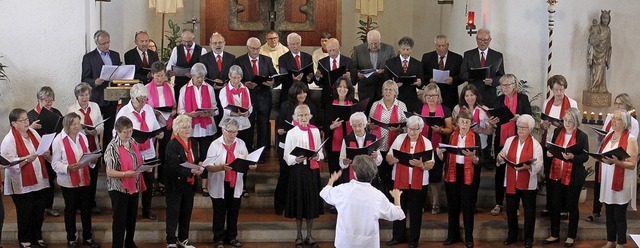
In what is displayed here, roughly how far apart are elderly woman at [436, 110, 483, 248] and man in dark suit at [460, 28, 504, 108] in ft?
3.79

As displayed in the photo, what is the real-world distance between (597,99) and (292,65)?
11.8ft

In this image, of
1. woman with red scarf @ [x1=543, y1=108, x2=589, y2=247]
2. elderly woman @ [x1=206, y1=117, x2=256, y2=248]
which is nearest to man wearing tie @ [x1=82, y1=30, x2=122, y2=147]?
elderly woman @ [x1=206, y1=117, x2=256, y2=248]

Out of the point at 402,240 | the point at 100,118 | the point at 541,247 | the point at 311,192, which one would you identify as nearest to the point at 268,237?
the point at 311,192

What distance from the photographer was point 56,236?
31.7 ft

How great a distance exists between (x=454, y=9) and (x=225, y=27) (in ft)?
11.7

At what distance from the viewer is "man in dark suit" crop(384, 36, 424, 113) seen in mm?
10570

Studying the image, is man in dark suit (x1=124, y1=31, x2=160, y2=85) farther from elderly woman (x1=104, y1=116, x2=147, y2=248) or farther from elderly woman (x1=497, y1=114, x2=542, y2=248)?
elderly woman (x1=497, y1=114, x2=542, y2=248)

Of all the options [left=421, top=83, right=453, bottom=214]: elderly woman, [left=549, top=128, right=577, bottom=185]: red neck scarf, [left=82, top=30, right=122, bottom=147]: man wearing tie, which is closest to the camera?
[left=549, top=128, right=577, bottom=185]: red neck scarf

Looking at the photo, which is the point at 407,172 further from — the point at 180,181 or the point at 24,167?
the point at 24,167

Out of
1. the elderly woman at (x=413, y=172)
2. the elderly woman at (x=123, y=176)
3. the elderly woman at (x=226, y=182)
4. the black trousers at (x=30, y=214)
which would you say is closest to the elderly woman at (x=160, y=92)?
the elderly woman at (x=226, y=182)

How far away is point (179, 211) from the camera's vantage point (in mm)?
9320

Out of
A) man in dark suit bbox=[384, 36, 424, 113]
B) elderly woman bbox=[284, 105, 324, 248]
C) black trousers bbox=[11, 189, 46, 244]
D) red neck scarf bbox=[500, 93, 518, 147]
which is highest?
man in dark suit bbox=[384, 36, 424, 113]

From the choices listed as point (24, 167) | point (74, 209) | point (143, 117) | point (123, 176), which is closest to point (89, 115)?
point (143, 117)

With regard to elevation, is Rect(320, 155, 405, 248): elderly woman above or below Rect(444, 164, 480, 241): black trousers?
above
